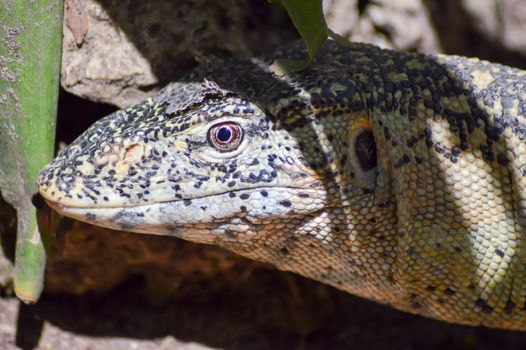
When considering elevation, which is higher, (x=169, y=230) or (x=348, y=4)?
(x=348, y=4)

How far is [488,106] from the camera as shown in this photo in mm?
3354

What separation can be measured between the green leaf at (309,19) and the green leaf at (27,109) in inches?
37.2

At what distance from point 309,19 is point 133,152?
854 millimetres

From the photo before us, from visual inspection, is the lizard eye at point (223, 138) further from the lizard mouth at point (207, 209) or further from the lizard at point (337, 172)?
the lizard mouth at point (207, 209)

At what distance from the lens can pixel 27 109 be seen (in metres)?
3.39

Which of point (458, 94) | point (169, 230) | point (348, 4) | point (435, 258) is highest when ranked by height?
point (348, 4)

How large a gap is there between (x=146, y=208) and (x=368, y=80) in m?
1.02

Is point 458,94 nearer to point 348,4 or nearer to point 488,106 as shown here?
point 488,106

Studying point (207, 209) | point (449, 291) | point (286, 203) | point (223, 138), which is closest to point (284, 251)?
point (286, 203)

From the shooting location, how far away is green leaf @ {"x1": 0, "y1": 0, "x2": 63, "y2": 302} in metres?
3.30

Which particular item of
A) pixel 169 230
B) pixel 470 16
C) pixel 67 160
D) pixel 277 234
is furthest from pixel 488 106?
pixel 470 16

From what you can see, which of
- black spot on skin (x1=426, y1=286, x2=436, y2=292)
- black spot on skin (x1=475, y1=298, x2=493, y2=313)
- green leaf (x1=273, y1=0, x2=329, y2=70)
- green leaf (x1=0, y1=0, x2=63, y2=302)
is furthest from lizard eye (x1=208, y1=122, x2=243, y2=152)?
black spot on skin (x1=475, y1=298, x2=493, y2=313)

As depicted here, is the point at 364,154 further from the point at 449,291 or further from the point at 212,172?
the point at 449,291

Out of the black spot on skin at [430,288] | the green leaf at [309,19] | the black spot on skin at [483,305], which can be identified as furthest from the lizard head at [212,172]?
the black spot on skin at [483,305]
